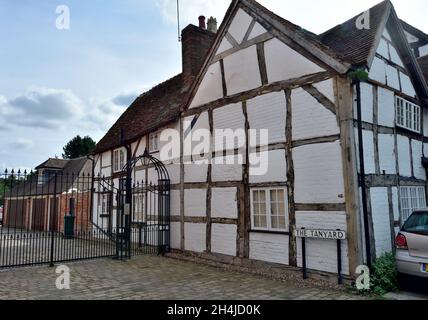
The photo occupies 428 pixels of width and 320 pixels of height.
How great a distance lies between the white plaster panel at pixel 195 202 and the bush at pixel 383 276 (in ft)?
16.1

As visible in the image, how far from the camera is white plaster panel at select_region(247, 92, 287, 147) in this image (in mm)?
8195

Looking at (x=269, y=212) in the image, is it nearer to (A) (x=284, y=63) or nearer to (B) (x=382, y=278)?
(B) (x=382, y=278)

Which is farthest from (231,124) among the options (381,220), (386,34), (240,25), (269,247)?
(386,34)

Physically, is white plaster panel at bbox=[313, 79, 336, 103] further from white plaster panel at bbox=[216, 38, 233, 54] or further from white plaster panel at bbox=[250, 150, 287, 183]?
white plaster panel at bbox=[216, 38, 233, 54]

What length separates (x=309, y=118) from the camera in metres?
7.61

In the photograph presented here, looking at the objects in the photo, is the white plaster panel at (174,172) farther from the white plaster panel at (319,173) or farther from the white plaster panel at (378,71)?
the white plaster panel at (378,71)

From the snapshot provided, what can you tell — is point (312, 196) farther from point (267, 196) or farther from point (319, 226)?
point (267, 196)

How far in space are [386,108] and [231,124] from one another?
3923 millimetres

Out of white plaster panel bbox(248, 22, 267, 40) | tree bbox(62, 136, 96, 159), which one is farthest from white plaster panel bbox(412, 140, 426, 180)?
tree bbox(62, 136, 96, 159)

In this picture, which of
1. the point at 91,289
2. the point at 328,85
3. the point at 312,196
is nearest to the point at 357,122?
the point at 328,85

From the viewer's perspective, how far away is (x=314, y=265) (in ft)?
23.7

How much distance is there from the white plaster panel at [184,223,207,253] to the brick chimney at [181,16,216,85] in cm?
518

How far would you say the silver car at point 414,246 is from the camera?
20.0ft

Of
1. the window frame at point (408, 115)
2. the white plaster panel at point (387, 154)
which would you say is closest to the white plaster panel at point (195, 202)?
the white plaster panel at point (387, 154)
